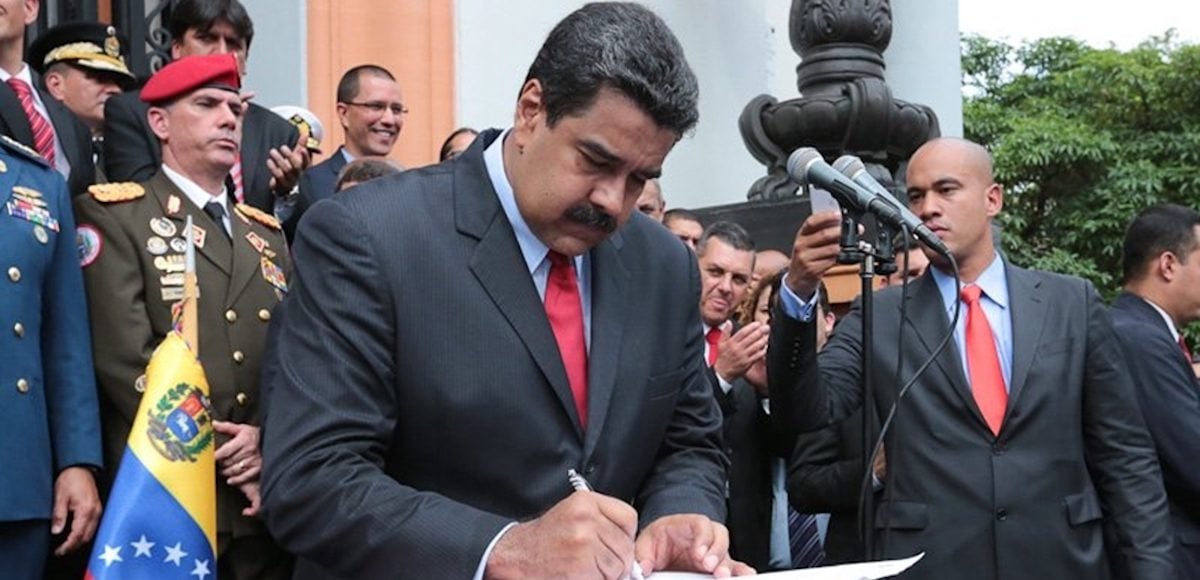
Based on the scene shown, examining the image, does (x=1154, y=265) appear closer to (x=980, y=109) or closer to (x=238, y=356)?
(x=238, y=356)

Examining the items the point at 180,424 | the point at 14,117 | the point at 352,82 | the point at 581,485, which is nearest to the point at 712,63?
the point at 352,82

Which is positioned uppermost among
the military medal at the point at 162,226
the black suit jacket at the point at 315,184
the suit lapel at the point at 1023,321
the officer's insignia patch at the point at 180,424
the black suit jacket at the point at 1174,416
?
the black suit jacket at the point at 315,184

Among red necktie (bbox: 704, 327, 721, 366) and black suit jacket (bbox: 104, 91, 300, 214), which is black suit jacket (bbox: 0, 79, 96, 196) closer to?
black suit jacket (bbox: 104, 91, 300, 214)

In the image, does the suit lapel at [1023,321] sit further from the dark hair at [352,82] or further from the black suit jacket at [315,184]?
the dark hair at [352,82]

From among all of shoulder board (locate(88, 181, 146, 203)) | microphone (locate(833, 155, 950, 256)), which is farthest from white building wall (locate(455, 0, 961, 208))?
microphone (locate(833, 155, 950, 256))

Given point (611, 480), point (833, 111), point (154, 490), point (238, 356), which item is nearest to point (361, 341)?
point (611, 480)

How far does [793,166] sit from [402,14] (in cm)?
499

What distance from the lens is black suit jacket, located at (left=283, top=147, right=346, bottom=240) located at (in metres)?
5.70

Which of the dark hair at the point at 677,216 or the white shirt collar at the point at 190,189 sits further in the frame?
the dark hair at the point at 677,216

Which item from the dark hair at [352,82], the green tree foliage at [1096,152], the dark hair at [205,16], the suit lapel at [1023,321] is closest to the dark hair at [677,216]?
the dark hair at [352,82]

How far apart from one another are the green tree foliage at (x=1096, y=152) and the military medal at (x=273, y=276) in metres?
22.9

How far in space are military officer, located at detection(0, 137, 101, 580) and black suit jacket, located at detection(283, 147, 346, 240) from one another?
4.91 feet

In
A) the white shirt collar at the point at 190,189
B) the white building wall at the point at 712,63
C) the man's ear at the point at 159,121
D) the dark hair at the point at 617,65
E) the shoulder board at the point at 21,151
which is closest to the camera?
the dark hair at the point at 617,65

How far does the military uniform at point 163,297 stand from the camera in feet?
13.8
